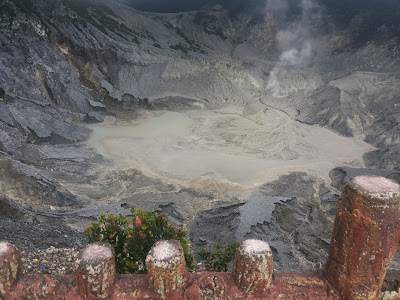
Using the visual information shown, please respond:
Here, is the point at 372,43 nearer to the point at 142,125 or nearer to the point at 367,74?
the point at 367,74

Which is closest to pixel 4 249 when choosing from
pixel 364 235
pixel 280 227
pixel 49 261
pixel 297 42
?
pixel 49 261

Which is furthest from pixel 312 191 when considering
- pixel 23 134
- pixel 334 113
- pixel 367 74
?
pixel 367 74

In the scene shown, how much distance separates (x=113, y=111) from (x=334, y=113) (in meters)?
22.8

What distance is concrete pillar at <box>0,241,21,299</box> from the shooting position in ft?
16.2

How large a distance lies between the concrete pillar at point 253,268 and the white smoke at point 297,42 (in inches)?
1708

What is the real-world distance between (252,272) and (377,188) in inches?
87.5

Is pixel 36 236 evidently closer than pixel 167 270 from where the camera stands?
No

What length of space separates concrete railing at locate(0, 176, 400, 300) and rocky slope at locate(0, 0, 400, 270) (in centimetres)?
650

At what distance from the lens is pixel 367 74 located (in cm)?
4112

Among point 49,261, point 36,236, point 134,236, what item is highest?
point 134,236

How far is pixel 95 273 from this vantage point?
5.04 metres

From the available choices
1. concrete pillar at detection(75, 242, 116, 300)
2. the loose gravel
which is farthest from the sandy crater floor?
concrete pillar at detection(75, 242, 116, 300)

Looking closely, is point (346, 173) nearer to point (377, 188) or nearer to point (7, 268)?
point (377, 188)

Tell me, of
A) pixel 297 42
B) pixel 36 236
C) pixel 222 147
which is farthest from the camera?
pixel 297 42
